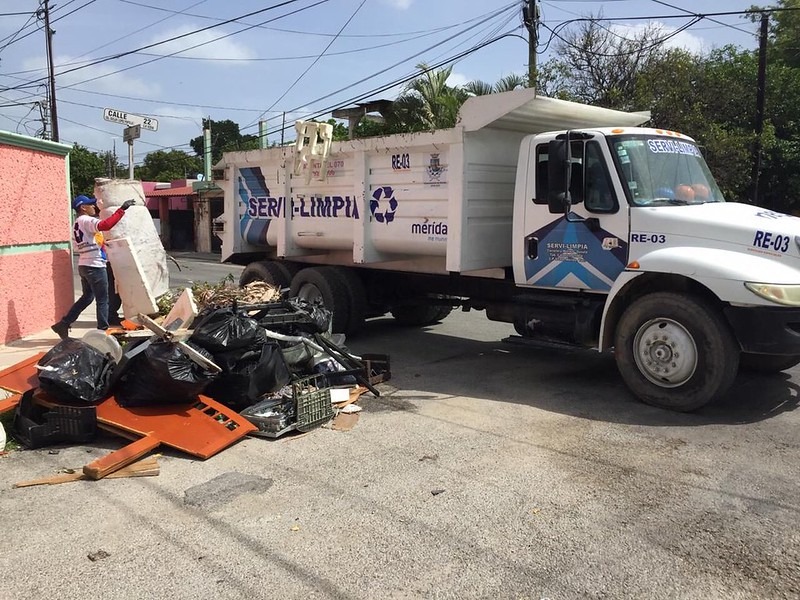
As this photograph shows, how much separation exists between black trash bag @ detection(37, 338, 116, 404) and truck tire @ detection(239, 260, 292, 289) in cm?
409

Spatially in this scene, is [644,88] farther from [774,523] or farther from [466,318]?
[774,523]

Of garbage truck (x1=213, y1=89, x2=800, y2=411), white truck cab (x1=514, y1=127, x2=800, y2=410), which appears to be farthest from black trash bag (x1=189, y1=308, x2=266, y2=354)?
white truck cab (x1=514, y1=127, x2=800, y2=410)

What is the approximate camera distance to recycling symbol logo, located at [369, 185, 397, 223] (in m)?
7.82

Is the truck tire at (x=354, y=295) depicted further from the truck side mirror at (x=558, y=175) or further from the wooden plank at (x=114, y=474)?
the wooden plank at (x=114, y=474)

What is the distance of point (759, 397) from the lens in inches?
240

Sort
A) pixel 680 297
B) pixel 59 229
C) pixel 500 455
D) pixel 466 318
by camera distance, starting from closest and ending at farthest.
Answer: pixel 500 455 < pixel 680 297 < pixel 59 229 < pixel 466 318

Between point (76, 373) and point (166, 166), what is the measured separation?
6278 cm

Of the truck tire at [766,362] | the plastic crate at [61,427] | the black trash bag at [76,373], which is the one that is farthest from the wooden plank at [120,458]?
the truck tire at [766,362]

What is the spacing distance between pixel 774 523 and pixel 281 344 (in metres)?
3.96

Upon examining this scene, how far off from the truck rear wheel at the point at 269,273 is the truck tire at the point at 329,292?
61 centimetres

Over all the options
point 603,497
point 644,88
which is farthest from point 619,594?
point 644,88

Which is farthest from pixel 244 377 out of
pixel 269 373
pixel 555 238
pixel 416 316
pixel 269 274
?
pixel 416 316

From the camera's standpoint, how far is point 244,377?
5367 mm

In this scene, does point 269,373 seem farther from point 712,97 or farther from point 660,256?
point 712,97
